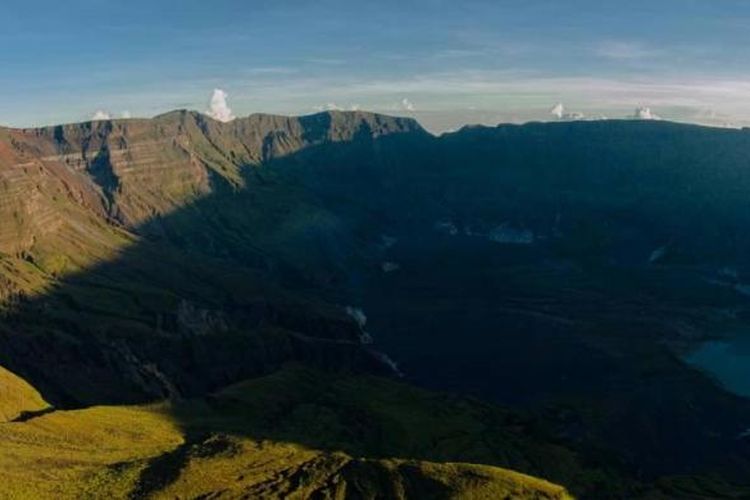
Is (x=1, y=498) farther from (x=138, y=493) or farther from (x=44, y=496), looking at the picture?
(x=138, y=493)

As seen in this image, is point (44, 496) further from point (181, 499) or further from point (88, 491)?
point (181, 499)

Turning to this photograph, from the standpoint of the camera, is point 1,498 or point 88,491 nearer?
point 1,498

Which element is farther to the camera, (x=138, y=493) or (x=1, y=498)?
(x=138, y=493)

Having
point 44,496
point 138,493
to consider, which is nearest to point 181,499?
point 138,493

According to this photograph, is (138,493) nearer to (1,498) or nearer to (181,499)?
(181,499)

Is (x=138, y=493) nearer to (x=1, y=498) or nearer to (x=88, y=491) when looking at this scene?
(x=88, y=491)

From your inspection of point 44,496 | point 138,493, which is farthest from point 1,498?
point 138,493
